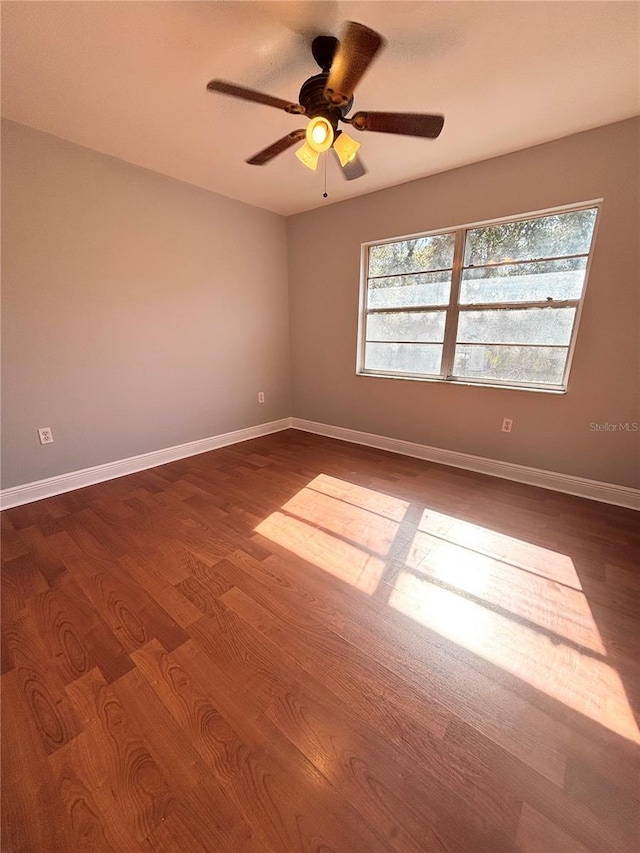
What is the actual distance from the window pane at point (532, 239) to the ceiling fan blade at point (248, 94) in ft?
6.03

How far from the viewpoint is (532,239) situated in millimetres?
2449

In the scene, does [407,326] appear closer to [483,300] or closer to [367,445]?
[483,300]

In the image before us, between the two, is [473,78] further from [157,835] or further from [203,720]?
[157,835]

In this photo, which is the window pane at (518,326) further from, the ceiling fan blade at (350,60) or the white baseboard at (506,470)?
the ceiling fan blade at (350,60)

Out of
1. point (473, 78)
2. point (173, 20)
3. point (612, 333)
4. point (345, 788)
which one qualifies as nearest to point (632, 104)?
point (473, 78)

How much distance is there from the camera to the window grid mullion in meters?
2.74

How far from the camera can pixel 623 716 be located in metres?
1.06

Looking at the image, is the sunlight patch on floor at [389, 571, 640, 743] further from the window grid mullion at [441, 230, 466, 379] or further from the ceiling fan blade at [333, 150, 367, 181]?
the ceiling fan blade at [333, 150, 367, 181]

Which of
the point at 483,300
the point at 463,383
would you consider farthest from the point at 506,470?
the point at 483,300

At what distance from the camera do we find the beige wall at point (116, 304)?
2.18m

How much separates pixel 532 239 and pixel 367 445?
228 cm

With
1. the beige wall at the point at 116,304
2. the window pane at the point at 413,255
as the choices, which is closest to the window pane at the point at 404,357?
the window pane at the point at 413,255

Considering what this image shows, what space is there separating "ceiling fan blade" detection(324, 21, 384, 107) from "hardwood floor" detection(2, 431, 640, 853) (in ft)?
7.24

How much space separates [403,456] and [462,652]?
7.01ft
